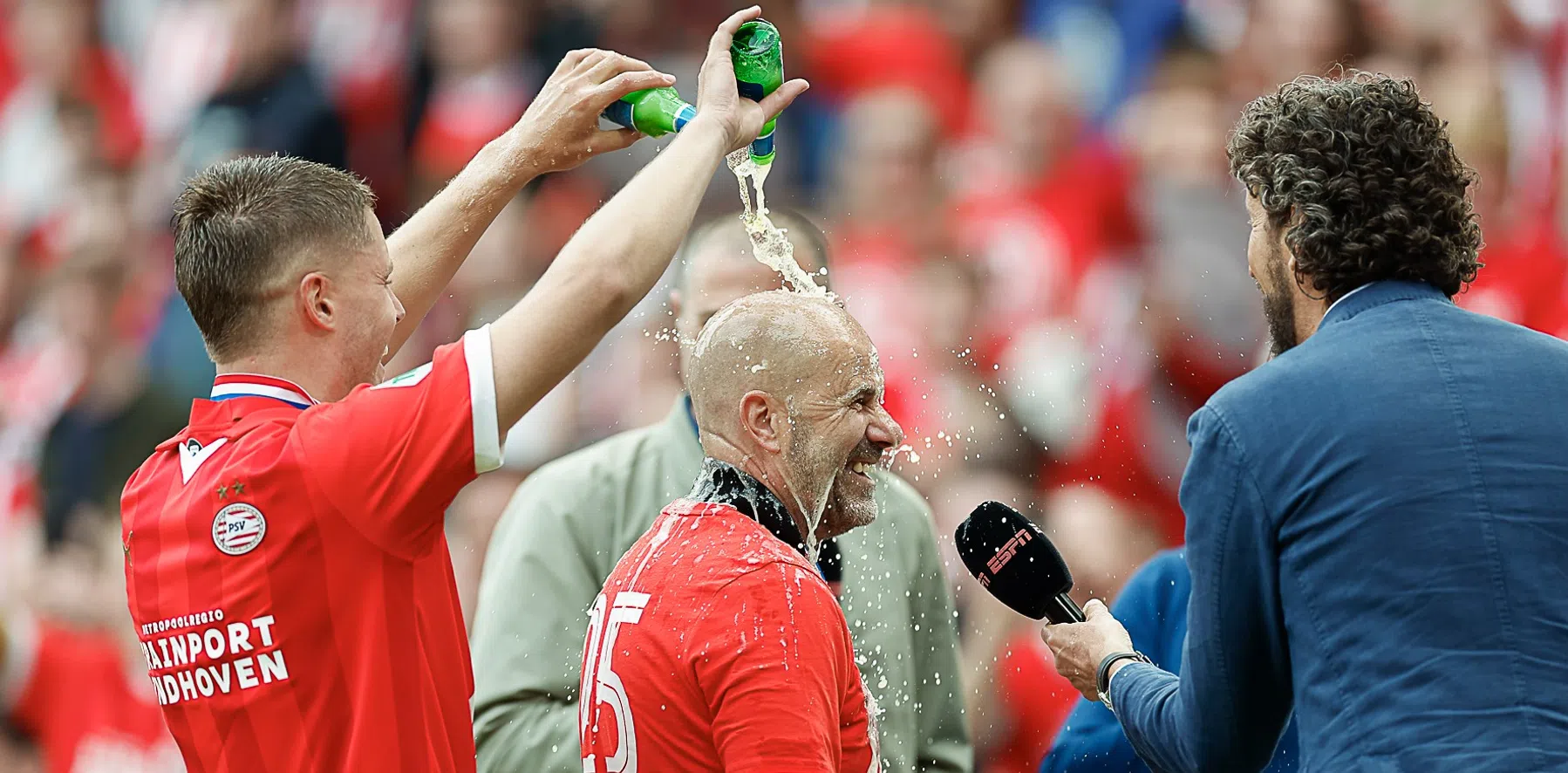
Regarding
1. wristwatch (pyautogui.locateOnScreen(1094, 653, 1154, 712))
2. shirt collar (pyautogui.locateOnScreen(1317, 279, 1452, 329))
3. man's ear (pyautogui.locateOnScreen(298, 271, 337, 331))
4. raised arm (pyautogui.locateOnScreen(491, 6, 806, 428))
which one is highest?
man's ear (pyautogui.locateOnScreen(298, 271, 337, 331))

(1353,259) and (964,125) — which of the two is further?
(964,125)

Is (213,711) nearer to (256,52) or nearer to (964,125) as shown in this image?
(964,125)

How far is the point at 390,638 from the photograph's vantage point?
239 centimetres

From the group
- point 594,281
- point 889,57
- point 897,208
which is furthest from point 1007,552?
point 889,57

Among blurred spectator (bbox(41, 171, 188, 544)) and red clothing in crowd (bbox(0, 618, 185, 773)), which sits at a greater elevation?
blurred spectator (bbox(41, 171, 188, 544))

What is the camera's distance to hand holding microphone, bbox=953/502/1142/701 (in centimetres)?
279

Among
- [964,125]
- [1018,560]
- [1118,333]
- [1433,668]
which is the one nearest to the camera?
[1433,668]

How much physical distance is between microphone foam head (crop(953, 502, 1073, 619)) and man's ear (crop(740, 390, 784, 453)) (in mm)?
394

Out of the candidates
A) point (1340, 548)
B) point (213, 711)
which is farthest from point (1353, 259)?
point (213, 711)

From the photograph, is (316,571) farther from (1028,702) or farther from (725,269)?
(1028,702)

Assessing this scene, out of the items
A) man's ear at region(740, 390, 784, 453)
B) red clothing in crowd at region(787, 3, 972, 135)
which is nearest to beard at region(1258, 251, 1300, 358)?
man's ear at region(740, 390, 784, 453)

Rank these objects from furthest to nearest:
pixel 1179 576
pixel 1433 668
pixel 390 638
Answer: pixel 1179 576 → pixel 390 638 → pixel 1433 668

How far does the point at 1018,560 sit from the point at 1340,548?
2.10ft

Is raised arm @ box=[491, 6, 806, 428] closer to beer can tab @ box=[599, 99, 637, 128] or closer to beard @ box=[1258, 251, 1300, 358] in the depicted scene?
beer can tab @ box=[599, 99, 637, 128]
